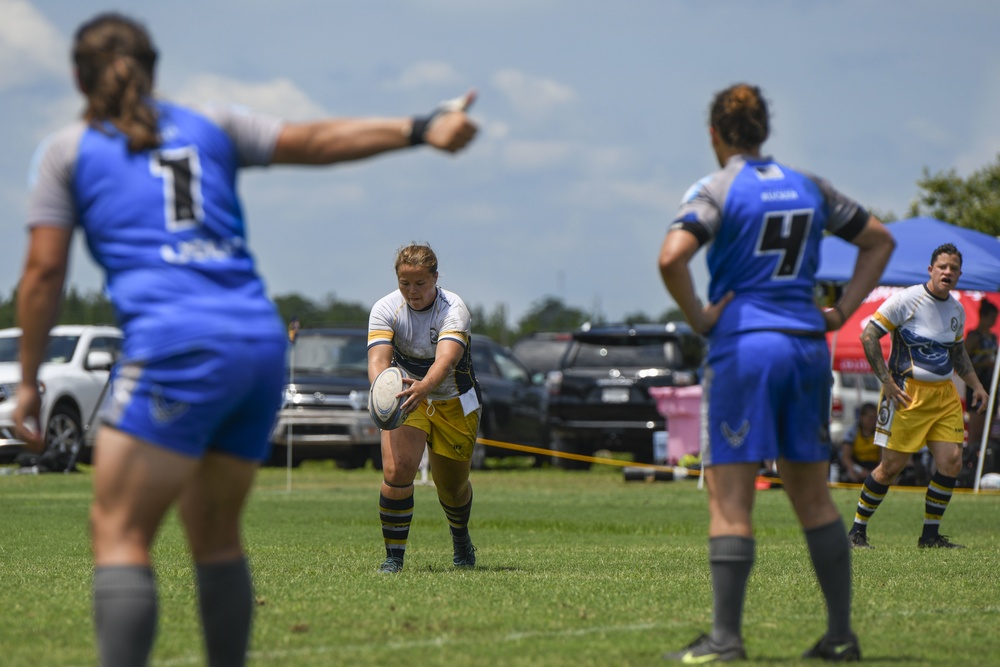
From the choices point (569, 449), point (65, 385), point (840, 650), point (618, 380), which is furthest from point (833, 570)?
point (569, 449)

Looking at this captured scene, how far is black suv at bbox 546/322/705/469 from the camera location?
77.7 ft

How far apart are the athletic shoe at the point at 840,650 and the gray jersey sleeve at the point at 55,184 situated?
3.10 m

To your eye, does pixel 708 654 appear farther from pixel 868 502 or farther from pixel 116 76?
pixel 868 502

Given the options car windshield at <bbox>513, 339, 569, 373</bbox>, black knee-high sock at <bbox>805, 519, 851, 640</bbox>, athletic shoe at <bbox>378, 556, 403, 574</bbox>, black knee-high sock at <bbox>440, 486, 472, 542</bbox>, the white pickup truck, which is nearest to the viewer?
black knee-high sock at <bbox>805, 519, 851, 640</bbox>

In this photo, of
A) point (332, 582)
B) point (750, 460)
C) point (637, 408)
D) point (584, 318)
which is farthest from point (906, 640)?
point (584, 318)

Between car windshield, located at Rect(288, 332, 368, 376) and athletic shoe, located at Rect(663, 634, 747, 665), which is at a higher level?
car windshield, located at Rect(288, 332, 368, 376)

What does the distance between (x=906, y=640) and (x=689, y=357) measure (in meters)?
18.2

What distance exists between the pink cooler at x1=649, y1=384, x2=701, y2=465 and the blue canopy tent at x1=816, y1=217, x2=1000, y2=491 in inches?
146

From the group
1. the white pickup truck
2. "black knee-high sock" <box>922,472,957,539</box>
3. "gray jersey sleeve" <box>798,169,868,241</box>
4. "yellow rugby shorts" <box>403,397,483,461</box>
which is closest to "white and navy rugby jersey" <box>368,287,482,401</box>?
"yellow rugby shorts" <box>403,397,483,461</box>

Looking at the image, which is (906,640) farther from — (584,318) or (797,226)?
(584,318)

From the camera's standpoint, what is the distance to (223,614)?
13.7ft

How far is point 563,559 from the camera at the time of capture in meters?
9.65

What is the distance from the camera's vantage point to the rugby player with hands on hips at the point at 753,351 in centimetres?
518

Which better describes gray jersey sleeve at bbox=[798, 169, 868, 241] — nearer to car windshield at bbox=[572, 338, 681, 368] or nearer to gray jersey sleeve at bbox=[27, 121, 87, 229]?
gray jersey sleeve at bbox=[27, 121, 87, 229]
